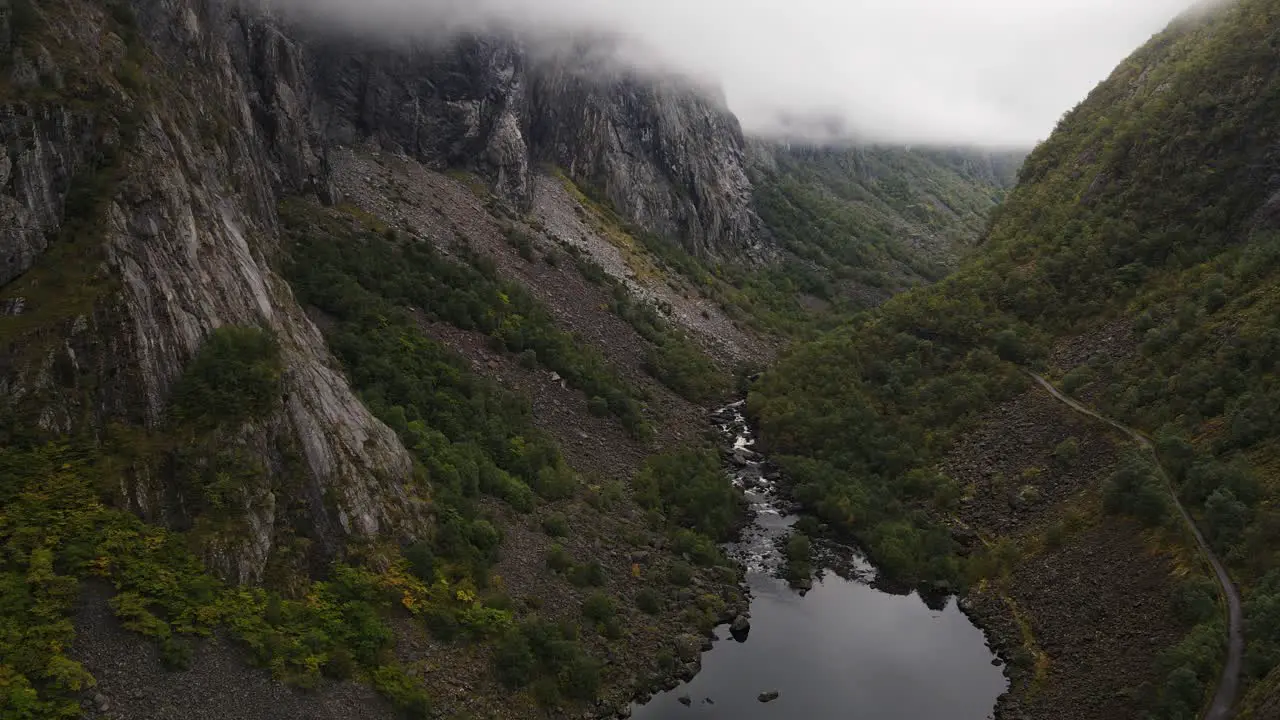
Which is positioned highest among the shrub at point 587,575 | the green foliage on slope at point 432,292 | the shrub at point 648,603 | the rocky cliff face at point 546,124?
the rocky cliff face at point 546,124

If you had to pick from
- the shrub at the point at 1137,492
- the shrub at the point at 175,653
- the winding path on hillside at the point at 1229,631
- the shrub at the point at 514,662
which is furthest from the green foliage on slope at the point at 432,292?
the winding path on hillside at the point at 1229,631

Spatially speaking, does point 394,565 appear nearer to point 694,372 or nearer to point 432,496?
point 432,496

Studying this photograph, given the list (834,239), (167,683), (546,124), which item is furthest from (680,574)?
(834,239)

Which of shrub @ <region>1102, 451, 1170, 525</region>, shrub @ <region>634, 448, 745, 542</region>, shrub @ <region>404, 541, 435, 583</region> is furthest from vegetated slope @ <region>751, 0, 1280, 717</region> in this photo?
shrub @ <region>404, 541, 435, 583</region>

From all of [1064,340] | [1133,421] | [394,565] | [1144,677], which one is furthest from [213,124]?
[1064,340]

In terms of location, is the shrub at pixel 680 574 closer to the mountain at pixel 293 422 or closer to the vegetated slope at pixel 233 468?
the vegetated slope at pixel 233 468
